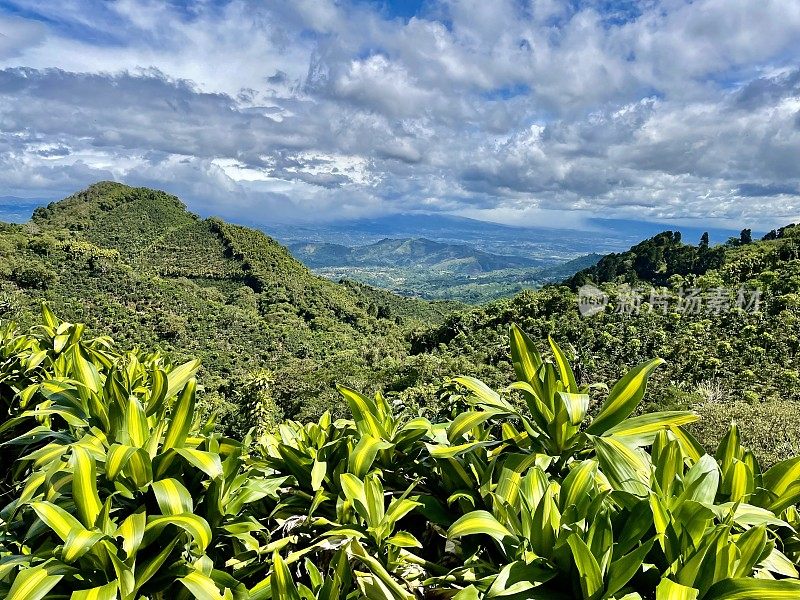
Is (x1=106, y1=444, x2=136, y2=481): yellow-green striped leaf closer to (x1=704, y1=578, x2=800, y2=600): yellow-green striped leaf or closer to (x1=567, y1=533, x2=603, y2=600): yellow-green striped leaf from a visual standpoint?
(x1=567, y1=533, x2=603, y2=600): yellow-green striped leaf

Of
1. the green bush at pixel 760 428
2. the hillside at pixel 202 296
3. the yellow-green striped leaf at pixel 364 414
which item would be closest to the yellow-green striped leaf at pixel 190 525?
the yellow-green striped leaf at pixel 364 414

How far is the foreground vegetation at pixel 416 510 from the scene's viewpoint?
89cm

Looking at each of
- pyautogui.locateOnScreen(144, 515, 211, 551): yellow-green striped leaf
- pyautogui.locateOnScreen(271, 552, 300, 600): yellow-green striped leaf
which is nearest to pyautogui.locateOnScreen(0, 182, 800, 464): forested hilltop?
pyautogui.locateOnScreen(271, 552, 300, 600): yellow-green striped leaf

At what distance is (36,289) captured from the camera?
4703 cm

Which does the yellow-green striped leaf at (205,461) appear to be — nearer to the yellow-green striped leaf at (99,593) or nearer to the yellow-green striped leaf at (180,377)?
the yellow-green striped leaf at (99,593)

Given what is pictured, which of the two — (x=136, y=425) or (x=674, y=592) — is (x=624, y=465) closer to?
(x=674, y=592)

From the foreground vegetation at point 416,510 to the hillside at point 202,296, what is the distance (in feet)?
76.5

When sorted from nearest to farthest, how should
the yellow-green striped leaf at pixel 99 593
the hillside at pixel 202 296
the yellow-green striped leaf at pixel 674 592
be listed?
the yellow-green striped leaf at pixel 674 592 → the yellow-green striped leaf at pixel 99 593 → the hillside at pixel 202 296

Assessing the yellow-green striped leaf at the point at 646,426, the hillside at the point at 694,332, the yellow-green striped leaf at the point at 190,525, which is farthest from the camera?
the hillside at the point at 694,332

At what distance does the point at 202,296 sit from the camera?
2265 inches

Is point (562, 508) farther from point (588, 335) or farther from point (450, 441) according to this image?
point (588, 335)

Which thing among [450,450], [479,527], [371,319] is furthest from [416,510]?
[371,319]

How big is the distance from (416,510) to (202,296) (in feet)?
199

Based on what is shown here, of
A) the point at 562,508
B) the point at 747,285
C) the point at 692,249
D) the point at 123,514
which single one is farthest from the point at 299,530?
the point at 692,249
